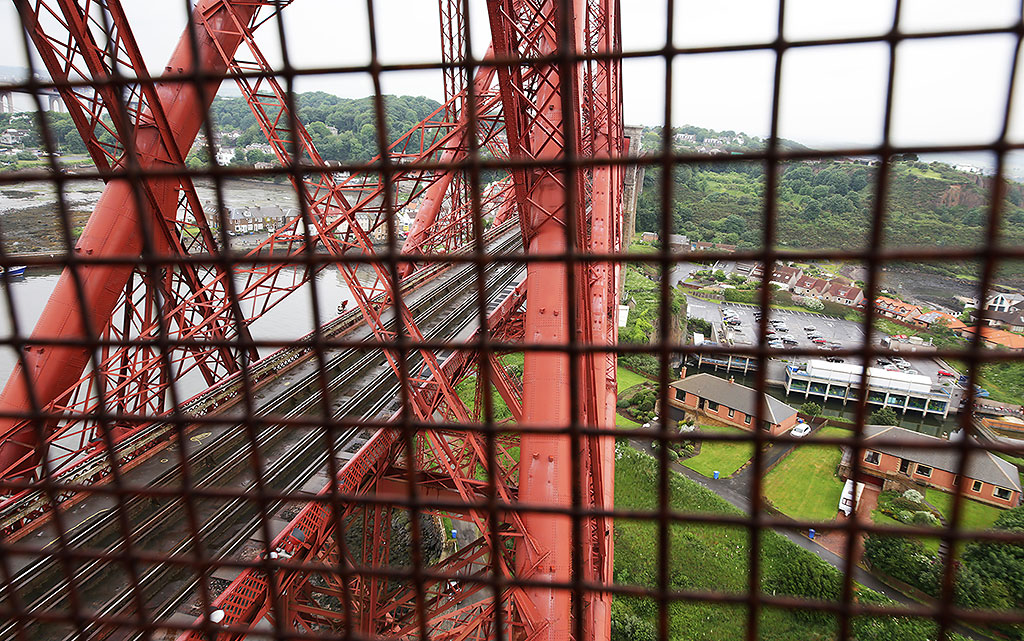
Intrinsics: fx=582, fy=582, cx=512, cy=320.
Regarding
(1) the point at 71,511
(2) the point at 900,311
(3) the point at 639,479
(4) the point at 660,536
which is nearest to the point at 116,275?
(1) the point at 71,511

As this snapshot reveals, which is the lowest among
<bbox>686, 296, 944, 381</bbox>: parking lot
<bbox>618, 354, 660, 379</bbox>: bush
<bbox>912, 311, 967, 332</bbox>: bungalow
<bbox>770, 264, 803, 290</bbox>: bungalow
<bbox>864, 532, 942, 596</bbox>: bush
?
<bbox>864, 532, 942, 596</bbox>: bush

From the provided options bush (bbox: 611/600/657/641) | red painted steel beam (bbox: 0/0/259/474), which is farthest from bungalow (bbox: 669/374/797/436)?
red painted steel beam (bbox: 0/0/259/474)

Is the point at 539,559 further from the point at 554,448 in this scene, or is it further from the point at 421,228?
the point at 421,228

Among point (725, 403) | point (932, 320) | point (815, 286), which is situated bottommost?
point (725, 403)

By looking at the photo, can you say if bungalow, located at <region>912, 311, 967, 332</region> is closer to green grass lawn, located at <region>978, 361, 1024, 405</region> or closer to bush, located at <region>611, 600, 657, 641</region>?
green grass lawn, located at <region>978, 361, 1024, 405</region>

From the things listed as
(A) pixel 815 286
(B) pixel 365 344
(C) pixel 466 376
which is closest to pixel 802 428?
(A) pixel 815 286

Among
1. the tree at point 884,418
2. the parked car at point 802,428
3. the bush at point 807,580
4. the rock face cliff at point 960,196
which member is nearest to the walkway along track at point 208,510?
the rock face cliff at point 960,196

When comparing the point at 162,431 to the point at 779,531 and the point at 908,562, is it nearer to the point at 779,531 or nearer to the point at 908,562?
the point at 779,531
